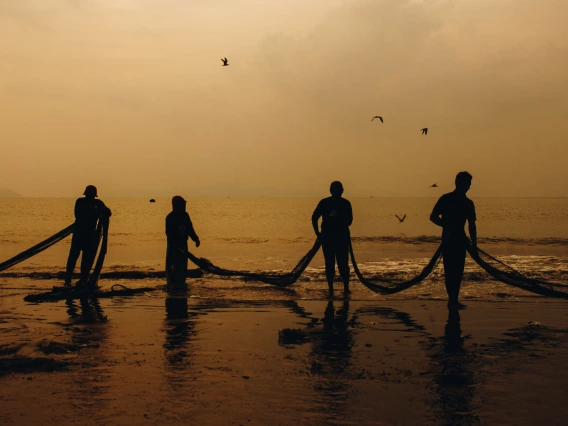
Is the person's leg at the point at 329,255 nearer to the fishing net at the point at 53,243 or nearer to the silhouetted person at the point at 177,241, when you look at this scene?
the silhouetted person at the point at 177,241

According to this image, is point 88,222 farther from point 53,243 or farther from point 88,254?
point 53,243

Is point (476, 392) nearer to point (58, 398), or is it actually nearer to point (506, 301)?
point (58, 398)

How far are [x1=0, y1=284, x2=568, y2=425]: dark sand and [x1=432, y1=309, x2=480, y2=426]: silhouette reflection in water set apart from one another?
0.05ft

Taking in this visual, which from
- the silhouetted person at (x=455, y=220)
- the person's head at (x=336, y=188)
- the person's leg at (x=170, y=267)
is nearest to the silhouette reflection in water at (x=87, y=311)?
the person's leg at (x=170, y=267)

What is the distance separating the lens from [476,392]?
16.4ft

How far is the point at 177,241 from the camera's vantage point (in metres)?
11.8

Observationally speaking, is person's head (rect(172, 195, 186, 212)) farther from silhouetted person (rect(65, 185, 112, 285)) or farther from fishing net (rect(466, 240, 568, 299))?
fishing net (rect(466, 240, 568, 299))

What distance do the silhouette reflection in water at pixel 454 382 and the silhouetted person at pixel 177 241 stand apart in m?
6.03

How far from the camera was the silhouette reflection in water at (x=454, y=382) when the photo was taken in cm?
442

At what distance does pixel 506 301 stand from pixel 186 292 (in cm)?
595

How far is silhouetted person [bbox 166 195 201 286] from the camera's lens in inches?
464

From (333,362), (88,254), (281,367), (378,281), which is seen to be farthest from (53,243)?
(333,362)

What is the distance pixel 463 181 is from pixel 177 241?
5562mm

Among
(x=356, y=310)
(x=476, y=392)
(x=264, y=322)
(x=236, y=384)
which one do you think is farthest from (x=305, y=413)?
(x=356, y=310)
